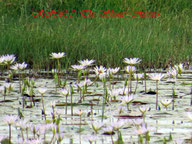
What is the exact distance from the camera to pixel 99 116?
2.95 metres

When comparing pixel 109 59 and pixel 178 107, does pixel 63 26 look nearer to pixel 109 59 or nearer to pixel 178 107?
pixel 109 59

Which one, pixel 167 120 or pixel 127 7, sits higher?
pixel 127 7

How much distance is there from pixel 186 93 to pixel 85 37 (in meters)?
3.12

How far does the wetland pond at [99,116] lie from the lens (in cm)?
208

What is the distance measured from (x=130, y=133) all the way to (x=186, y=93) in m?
1.56

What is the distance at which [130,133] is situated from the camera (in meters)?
2.48

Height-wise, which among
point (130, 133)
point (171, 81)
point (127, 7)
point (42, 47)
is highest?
point (127, 7)

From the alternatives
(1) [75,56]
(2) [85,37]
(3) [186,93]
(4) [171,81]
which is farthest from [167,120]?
(2) [85,37]

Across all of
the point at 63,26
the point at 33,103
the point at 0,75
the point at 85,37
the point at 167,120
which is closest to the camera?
the point at 167,120

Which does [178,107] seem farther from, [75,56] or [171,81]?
[75,56]

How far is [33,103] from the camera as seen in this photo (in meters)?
3.52

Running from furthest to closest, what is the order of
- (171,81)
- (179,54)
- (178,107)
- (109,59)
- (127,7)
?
(127,7), (179,54), (109,59), (171,81), (178,107)

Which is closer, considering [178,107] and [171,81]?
[178,107]

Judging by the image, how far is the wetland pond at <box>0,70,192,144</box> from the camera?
2084 mm
